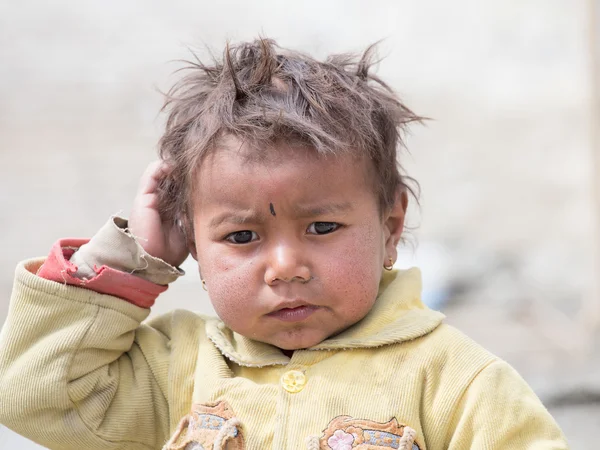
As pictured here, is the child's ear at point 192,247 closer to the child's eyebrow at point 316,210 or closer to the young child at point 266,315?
the young child at point 266,315

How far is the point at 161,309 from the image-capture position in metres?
5.24

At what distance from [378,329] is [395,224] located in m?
0.28

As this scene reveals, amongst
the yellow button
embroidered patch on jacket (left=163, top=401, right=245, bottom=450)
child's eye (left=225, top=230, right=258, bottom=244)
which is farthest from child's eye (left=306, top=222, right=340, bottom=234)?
embroidered patch on jacket (left=163, top=401, right=245, bottom=450)

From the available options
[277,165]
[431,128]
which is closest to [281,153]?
[277,165]

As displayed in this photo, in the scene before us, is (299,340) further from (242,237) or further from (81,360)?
(81,360)

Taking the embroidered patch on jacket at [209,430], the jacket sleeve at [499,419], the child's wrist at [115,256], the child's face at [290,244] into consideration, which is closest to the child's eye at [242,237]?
the child's face at [290,244]

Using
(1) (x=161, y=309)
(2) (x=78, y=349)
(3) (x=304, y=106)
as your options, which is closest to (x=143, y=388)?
(2) (x=78, y=349)

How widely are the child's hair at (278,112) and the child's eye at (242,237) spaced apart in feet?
0.55

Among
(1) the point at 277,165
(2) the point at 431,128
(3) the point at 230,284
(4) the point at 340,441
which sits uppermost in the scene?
(1) the point at 277,165

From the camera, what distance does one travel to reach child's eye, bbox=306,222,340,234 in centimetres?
179

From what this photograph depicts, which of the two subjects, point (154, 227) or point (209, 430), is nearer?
point (209, 430)

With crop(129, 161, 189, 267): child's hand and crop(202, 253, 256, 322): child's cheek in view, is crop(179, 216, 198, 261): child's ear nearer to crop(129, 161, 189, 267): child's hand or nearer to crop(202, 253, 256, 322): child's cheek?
crop(129, 161, 189, 267): child's hand

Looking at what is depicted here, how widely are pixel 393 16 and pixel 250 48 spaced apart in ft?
21.6

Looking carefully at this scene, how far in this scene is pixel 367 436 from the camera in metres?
1.65
